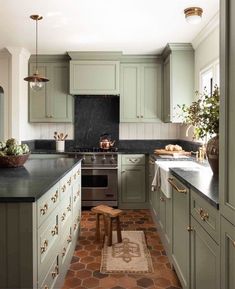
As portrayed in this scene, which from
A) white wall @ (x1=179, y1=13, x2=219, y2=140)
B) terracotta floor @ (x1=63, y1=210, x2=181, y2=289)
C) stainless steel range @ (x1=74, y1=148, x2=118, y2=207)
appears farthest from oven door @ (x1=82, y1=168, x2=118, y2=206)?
white wall @ (x1=179, y1=13, x2=219, y2=140)

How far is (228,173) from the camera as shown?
126 cm

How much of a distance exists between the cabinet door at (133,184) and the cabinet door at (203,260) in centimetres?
260

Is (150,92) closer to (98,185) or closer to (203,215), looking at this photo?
(98,185)

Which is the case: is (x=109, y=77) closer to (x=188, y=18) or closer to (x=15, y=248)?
(x=188, y=18)

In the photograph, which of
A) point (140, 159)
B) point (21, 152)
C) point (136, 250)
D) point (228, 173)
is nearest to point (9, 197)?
point (228, 173)

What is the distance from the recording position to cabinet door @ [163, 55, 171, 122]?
4.30 m

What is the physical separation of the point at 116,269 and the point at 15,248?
1.37 m

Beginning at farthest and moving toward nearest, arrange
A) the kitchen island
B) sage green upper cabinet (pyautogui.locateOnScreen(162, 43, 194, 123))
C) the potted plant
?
1. sage green upper cabinet (pyautogui.locateOnScreen(162, 43, 194, 123))
2. the potted plant
3. the kitchen island

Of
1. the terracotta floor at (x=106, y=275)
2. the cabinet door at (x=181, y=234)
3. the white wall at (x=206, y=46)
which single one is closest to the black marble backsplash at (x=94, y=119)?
the white wall at (x=206, y=46)

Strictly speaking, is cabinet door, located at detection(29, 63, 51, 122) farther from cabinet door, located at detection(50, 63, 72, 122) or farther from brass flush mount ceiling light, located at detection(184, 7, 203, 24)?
brass flush mount ceiling light, located at detection(184, 7, 203, 24)

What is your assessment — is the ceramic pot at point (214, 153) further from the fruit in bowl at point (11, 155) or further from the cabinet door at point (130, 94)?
the cabinet door at point (130, 94)

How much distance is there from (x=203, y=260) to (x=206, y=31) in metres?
2.85

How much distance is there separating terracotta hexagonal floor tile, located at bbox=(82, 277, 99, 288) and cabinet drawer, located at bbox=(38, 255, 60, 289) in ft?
1.20

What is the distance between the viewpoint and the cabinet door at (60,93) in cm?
471
